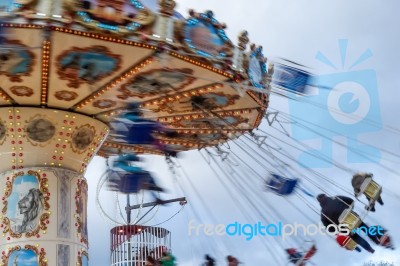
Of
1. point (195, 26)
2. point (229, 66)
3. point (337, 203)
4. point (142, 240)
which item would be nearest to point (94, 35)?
point (195, 26)

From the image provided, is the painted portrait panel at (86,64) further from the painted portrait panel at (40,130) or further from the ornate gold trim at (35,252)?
the ornate gold trim at (35,252)

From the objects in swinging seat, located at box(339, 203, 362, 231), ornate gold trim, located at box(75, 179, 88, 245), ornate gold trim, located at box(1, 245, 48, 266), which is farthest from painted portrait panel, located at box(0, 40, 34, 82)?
swinging seat, located at box(339, 203, 362, 231)

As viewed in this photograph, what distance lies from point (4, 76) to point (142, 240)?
11.8 meters

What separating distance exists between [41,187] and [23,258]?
1.15 meters

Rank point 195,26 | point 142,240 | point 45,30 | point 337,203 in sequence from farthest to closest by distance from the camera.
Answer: point 142,240, point 337,203, point 195,26, point 45,30

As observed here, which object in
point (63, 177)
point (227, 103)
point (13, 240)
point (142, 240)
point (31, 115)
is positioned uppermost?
point (227, 103)

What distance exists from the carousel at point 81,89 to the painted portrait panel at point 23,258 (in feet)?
0.05

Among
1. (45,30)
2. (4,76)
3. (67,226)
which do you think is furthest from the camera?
(67,226)

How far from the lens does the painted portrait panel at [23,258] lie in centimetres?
1159

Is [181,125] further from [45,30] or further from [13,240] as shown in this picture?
[45,30]

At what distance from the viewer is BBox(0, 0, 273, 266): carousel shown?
963cm

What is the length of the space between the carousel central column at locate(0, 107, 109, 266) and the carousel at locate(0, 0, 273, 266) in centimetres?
2

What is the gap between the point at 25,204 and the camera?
11938mm

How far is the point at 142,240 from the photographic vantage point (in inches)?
874
